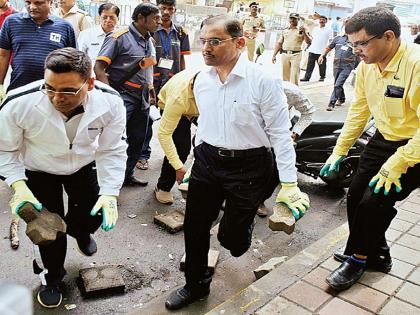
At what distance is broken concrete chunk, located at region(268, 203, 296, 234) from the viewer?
2.63 m

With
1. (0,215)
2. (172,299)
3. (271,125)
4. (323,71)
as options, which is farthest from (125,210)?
(323,71)

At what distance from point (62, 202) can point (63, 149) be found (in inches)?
17.7

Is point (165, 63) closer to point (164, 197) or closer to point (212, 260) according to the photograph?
point (164, 197)

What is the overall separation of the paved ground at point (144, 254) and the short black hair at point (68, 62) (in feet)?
3.69

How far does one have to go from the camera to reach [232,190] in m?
2.69

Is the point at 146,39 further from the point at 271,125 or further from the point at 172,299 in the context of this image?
the point at 172,299

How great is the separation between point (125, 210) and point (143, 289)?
3.99 ft

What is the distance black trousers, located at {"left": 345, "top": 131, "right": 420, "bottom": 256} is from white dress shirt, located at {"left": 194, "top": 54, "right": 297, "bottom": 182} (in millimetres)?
549

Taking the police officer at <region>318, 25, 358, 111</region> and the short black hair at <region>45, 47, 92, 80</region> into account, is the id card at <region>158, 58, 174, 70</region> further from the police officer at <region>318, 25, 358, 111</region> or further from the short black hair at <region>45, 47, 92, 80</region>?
the police officer at <region>318, 25, 358, 111</region>

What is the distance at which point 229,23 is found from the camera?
8.51 ft

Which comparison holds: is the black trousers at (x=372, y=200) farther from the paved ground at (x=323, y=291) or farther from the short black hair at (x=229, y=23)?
the short black hair at (x=229, y=23)

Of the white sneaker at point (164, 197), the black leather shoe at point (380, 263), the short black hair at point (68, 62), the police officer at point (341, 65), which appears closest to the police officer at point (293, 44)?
the police officer at point (341, 65)

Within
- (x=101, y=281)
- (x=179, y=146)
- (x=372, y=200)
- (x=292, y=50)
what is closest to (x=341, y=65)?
(x=292, y=50)

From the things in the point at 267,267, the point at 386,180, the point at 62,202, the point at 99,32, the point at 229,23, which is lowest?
the point at 267,267
